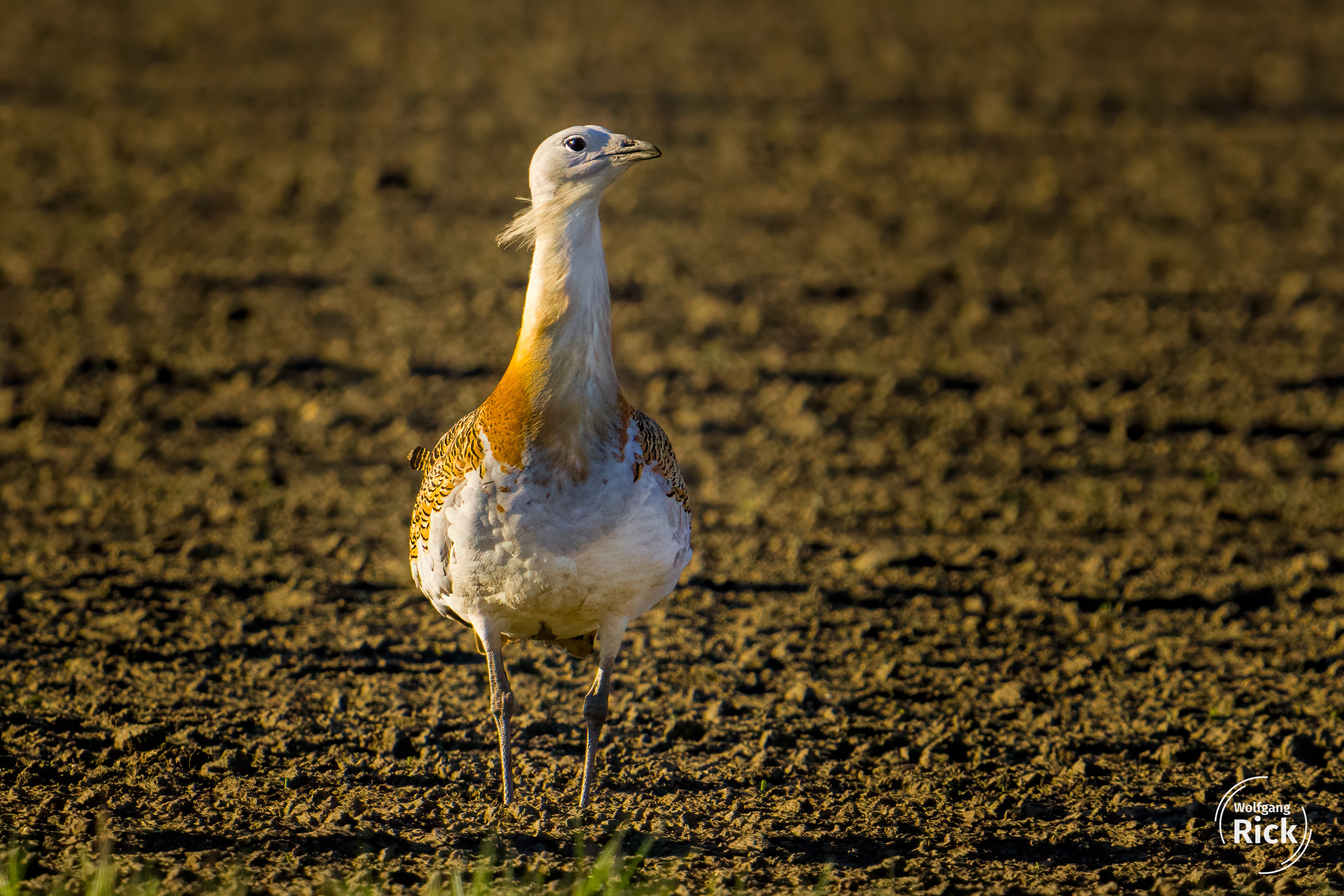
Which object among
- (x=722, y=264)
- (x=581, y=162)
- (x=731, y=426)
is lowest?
(x=581, y=162)

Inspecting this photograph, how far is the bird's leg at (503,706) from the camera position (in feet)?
13.7

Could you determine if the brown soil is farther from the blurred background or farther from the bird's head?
the bird's head

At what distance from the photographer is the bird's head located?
376 cm

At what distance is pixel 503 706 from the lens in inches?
165

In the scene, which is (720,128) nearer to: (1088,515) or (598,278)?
(1088,515)

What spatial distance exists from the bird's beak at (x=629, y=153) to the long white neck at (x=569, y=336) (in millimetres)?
126

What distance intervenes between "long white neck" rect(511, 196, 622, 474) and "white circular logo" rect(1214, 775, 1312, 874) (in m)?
2.41

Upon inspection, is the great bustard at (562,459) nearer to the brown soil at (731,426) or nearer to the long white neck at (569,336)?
the long white neck at (569,336)

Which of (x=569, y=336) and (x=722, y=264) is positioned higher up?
(x=722, y=264)

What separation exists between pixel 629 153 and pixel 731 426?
365cm

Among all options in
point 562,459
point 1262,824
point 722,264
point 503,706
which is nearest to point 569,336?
point 562,459

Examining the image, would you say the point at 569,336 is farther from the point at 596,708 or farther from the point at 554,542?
the point at 596,708

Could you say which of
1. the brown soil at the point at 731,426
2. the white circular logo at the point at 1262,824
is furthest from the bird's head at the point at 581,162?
the white circular logo at the point at 1262,824

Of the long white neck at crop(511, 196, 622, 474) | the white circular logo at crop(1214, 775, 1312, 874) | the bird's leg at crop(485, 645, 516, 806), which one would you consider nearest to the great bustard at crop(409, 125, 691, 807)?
the long white neck at crop(511, 196, 622, 474)
